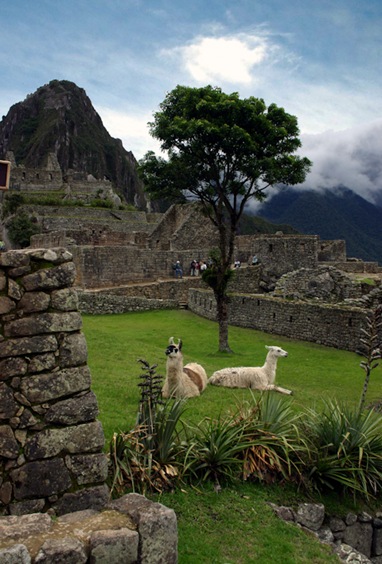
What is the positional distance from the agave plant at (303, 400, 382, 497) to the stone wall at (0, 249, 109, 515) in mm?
3171

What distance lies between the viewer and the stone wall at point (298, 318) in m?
16.5

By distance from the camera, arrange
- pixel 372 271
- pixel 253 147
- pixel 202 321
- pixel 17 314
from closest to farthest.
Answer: pixel 17 314 → pixel 253 147 → pixel 202 321 → pixel 372 271

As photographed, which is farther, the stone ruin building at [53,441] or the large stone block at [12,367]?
the large stone block at [12,367]

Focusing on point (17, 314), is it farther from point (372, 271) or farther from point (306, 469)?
point (372, 271)

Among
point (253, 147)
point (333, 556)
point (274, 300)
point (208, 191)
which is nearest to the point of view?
point (333, 556)

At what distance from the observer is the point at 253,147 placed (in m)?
15.8

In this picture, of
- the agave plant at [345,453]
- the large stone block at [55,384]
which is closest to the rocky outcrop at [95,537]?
the large stone block at [55,384]

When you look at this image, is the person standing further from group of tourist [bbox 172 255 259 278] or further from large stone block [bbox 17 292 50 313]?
large stone block [bbox 17 292 50 313]

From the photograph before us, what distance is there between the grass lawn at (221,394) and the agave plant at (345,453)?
328 millimetres

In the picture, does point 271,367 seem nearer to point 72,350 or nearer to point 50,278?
point 72,350

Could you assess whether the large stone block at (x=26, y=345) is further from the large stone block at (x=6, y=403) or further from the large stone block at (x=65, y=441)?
the large stone block at (x=65, y=441)

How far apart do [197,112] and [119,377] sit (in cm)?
984

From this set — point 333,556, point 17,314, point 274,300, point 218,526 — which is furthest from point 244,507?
point 274,300

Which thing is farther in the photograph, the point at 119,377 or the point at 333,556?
the point at 119,377
